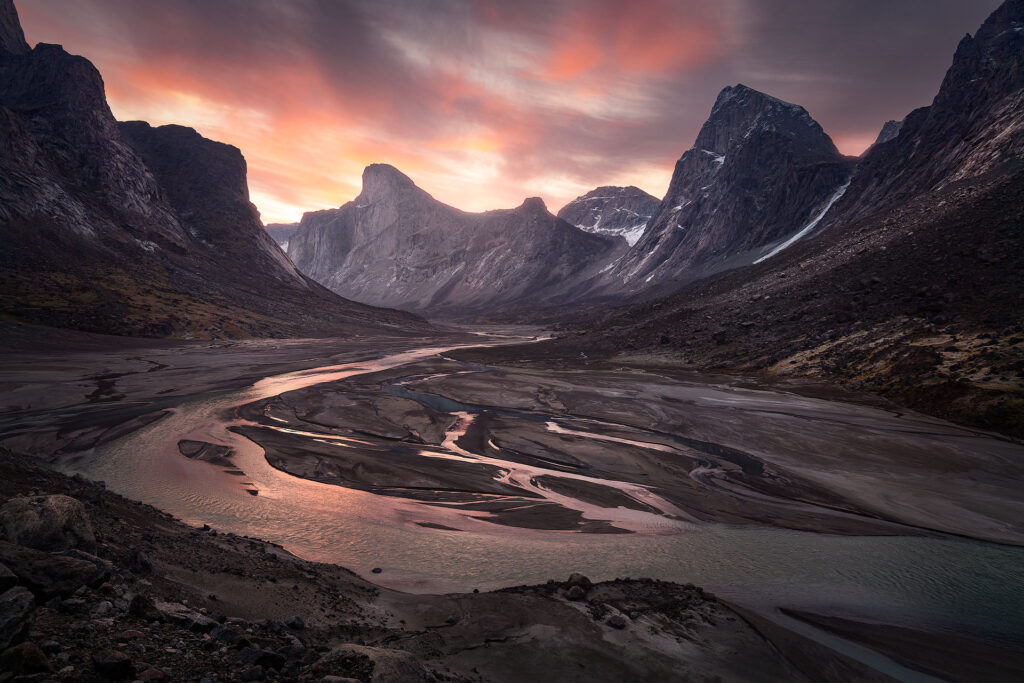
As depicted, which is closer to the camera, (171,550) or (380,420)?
(171,550)

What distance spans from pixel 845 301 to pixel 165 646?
198 ft

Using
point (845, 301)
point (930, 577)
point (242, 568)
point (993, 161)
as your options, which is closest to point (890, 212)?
point (993, 161)

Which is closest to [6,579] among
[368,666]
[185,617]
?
[185,617]

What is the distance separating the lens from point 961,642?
977 cm

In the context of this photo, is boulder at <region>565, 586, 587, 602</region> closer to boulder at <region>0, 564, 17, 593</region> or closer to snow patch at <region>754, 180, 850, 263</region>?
boulder at <region>0, 564, 17, 593</region>

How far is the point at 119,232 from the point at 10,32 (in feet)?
290

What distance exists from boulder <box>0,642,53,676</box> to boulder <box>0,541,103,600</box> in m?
2.00

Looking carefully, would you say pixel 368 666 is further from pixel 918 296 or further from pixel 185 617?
pixel 918 296

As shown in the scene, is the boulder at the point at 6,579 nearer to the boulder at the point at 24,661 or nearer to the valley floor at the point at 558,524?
the valley floor at the point at 558,524

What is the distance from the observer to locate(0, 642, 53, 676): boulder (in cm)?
386

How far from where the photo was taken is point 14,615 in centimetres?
439

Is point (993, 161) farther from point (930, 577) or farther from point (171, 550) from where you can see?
point (171, 550)

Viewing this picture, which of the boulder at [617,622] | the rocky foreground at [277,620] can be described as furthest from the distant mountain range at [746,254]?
the boulder at [617,622]

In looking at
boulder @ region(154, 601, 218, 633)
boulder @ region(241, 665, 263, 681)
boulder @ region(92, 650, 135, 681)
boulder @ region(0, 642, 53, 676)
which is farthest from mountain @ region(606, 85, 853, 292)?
boulder @ region(0, 642, 53, 676)
